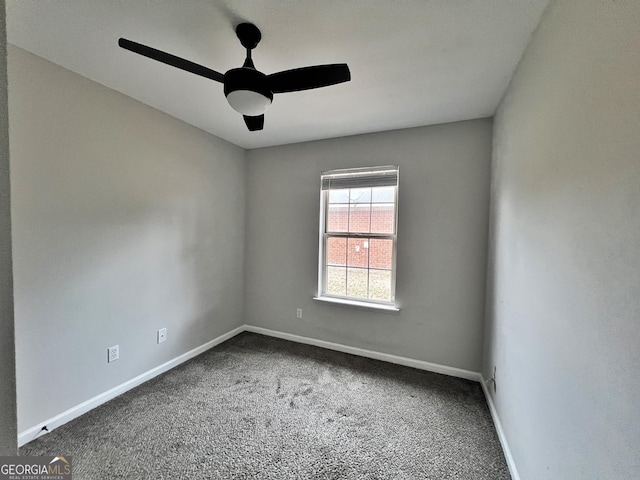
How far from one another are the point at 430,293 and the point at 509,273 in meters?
0.92

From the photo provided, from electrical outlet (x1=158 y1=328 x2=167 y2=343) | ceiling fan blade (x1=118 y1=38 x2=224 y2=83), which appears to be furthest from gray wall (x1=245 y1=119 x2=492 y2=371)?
ceiling fan blade (x1=118 y1=38 x2=224 y2=83)

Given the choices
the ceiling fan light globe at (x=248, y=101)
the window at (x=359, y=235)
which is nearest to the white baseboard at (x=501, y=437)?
the window at (x=359, y=235)

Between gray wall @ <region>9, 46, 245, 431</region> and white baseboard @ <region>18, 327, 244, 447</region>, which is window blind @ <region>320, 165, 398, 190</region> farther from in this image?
white baseboard @ <region>18, 327, 244, 447</region>

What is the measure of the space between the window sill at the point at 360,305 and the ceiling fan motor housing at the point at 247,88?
215 cm

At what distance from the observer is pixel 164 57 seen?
3.99 ft

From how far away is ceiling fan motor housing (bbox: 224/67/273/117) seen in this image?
1.27 meters

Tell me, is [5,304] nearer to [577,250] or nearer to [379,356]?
[577,250]

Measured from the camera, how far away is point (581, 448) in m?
0.84

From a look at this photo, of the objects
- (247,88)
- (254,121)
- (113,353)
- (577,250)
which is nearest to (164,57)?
(247,88)

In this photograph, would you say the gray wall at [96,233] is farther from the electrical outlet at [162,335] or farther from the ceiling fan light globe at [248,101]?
the ceiling fan light globe at [248,101]

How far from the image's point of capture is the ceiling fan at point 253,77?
1.24 m

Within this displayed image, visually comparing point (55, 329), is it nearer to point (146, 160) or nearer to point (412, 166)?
point (146, 160)

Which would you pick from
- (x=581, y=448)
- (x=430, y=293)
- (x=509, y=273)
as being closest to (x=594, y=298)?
(x=581, y=448)

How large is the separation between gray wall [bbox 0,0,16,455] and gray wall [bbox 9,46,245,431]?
155cm
